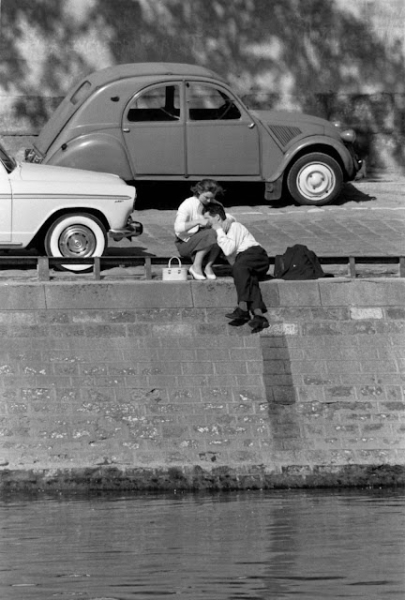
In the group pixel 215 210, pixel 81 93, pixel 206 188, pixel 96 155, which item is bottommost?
pixel 215 210

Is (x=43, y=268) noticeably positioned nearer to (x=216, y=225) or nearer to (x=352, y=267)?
(x=216, y=225)

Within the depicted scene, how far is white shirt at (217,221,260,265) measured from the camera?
15.0m

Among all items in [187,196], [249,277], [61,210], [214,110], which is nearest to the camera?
[249,277]

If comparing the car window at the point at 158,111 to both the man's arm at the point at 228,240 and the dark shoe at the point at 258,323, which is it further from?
the dark shoe at the point at 258,323

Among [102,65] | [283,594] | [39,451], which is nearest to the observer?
[283,594]

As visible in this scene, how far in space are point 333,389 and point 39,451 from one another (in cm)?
268

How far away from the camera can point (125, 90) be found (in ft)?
66.2

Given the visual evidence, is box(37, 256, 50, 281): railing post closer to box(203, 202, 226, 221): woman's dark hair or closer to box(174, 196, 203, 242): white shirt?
box(174, 196, 203, 242): white shirt

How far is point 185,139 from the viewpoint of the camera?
2025 cm

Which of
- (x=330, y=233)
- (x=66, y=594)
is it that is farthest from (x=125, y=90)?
(x=66, y=594)

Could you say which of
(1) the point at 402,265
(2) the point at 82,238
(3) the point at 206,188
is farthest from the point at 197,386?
(2) the point at 82,238

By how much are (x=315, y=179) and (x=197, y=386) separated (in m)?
7.02

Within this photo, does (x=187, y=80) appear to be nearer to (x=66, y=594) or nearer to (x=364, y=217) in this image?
(x=364, y=217)

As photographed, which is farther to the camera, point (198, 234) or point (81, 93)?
point (81, 93)
